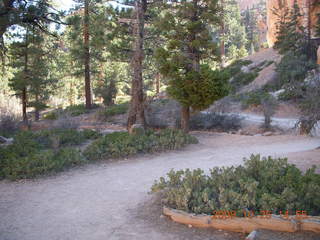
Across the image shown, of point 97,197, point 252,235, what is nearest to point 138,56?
point 97,197

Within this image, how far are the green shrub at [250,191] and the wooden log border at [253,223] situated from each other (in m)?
0.16

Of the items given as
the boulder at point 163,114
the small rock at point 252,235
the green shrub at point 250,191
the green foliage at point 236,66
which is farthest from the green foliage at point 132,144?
the green foliage at point 236,66

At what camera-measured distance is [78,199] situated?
5.77 m

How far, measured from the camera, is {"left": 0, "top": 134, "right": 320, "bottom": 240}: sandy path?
4391mm

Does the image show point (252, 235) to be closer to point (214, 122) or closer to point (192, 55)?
point (192, 55)

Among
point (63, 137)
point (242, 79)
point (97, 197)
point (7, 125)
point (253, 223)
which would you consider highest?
point (242, 79)

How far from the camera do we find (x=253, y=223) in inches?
154

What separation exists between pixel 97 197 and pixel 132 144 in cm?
355

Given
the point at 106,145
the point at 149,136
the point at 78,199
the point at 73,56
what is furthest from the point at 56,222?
the point at 73,56

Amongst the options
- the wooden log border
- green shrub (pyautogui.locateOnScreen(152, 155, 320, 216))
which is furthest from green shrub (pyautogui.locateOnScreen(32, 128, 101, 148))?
the wooden log border

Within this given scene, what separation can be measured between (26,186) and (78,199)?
5.44 ft

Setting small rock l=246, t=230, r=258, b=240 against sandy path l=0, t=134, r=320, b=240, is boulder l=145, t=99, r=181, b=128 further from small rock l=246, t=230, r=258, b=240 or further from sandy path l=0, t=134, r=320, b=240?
small rock l=246, t=230, r=258, b=240

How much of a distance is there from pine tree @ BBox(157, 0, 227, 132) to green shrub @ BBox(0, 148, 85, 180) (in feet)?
15.2

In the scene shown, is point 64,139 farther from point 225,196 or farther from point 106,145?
point 225,196
